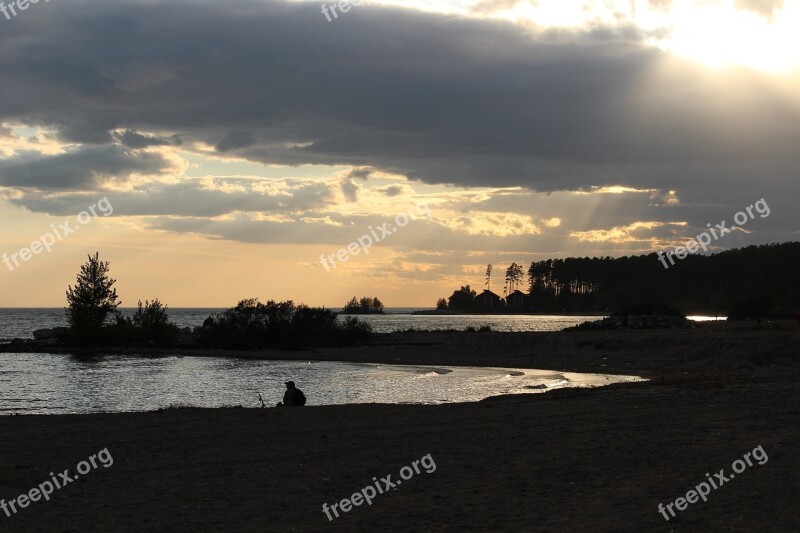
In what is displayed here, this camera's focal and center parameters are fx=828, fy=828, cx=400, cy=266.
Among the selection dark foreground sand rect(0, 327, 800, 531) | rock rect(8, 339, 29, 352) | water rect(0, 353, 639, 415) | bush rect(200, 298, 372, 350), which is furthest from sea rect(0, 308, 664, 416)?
rock rect(8, 339, 29, 352)

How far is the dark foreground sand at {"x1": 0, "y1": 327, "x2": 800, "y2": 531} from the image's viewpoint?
1152cm

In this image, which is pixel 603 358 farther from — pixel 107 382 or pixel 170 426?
pixel 170 426

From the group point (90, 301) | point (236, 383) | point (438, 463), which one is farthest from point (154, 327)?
point (438, 463)

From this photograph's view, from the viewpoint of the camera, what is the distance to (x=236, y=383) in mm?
45219

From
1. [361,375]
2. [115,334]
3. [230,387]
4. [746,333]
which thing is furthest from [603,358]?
[115,334]

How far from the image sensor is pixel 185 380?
159 feet

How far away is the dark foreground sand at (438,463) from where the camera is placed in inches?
453

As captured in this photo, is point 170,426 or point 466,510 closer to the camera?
point 466,510

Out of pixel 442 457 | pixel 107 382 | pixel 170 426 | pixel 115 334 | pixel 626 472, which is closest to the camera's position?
pixel 626 472

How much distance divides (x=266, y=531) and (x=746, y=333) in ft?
164

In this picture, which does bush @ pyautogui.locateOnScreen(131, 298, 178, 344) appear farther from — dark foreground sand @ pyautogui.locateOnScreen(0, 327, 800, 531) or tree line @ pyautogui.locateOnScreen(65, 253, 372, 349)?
dark foreground sand @ pyautogui.locateOnScreen(0, 327, 800, 531)

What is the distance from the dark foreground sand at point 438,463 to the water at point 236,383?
10.8m

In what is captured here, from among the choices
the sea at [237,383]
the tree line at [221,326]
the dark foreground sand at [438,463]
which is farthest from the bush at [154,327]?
the dark foreground sand at [438,463]

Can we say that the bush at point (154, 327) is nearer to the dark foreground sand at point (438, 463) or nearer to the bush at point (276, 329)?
the bush at point (276, 329)
